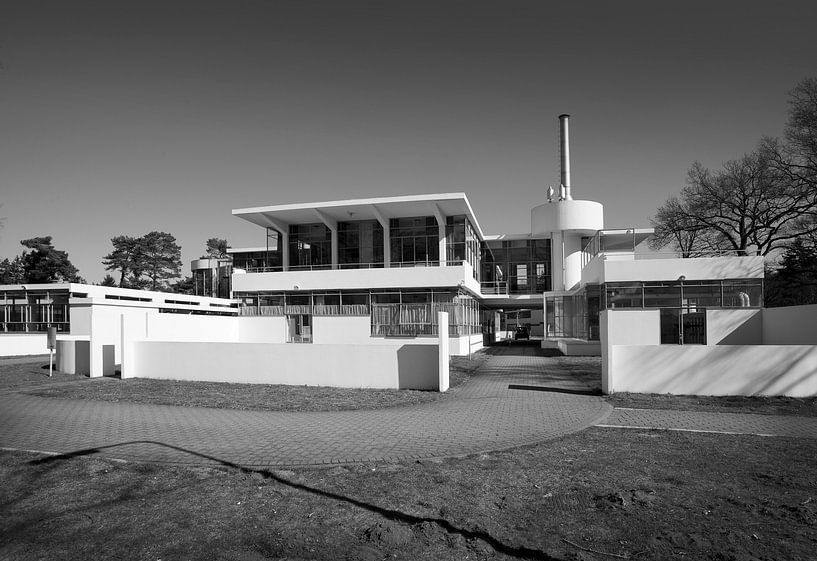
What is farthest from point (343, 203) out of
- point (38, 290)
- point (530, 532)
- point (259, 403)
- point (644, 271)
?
point (530, 532)

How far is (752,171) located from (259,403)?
3532 centimetres

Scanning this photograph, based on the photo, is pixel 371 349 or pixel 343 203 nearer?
pixel 371 349

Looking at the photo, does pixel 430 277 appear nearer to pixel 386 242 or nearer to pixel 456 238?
pixel 456 238

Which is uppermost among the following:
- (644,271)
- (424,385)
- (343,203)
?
(343,203)

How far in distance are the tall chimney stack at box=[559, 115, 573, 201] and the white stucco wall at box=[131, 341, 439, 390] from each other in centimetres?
3567

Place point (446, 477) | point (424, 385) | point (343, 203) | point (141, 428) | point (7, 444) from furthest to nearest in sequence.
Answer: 1. point (343, 203)
2. point (424, 385)
3. point (141, 428)
4. point (7, 444)
5. point (446, 477)

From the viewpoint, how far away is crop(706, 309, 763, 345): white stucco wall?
84.6ft

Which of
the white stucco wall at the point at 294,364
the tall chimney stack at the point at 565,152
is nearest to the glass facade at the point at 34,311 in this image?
the white stucco wall at the point at 294,364

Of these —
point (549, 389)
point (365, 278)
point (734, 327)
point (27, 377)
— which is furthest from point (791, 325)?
point (27, 377)

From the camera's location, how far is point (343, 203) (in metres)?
34.2

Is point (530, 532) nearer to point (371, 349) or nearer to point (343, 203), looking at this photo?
point (371, 349)

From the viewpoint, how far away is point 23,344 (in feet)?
106

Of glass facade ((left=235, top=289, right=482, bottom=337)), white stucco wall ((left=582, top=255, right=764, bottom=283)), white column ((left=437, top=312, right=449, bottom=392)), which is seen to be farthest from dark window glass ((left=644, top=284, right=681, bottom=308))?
white column ((left=437, top=312, right=449, bottom=392))

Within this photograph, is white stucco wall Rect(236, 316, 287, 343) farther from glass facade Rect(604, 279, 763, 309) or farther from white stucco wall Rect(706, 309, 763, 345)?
white stucco wall Rect(706, 309, 763, 345)
